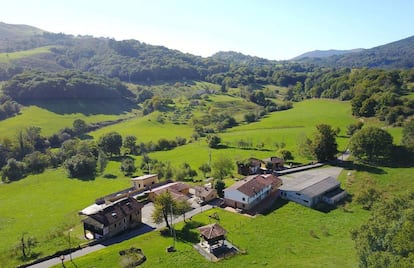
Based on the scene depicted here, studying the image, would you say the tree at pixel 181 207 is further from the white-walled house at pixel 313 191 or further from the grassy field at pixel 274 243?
the white-walled house at pixel 313 191

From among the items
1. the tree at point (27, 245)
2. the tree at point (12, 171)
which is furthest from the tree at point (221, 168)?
the tree at point (12, 171)

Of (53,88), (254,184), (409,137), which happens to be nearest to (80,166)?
(254,184)

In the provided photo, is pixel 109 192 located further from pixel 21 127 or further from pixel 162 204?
pixel 21 127

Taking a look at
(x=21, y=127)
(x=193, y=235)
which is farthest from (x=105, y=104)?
(x=193, y=235)

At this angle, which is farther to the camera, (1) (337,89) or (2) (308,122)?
(1) (337,89)

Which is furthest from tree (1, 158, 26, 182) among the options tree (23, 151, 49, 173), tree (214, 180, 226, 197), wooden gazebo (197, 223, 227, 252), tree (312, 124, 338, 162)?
tree (312, 124, 338, 162)

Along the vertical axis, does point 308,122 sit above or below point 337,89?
below

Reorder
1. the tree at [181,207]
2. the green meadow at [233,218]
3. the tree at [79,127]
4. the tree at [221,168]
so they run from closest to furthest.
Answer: the green meadow at [233,218] < the tree at [181,207] < the tree at [221,168] < the tree at [79,127]
